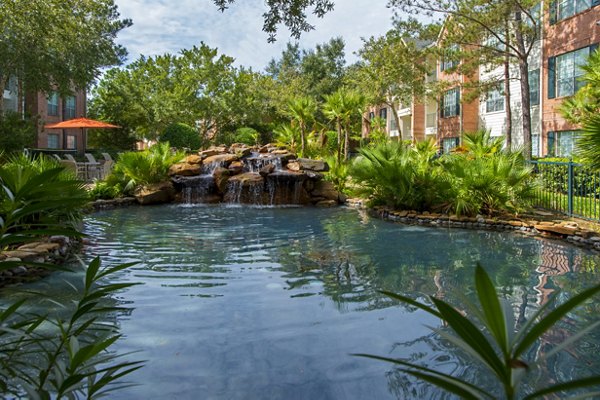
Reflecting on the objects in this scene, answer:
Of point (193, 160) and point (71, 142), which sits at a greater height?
point (71, 142)

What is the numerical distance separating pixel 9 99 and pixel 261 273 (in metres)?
32.7

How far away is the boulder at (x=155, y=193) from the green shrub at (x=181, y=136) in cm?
1259

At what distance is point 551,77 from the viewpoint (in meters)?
21.8

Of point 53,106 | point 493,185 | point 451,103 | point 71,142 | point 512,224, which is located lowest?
point 512,224

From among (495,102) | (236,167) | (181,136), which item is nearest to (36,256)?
(236,167)

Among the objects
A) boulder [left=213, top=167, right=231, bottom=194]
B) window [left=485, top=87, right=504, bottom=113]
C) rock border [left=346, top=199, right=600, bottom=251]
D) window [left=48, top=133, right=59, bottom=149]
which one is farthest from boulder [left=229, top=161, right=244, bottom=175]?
window [left=48, top=133, right=59, bottom=149]

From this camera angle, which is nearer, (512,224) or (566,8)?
(512,224)

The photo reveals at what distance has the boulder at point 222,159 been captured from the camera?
2016cm

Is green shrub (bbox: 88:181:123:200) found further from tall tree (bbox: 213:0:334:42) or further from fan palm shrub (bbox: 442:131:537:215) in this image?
tall tree (bbox: 213:0:334:42)

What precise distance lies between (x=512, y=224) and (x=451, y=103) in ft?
71.3

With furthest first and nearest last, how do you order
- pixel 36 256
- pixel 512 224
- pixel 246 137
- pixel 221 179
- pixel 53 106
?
1. pixel 53 106
2. pixel 246 137
3. pixel 221 179
4. pixel 512 224
5. pixel 36 256

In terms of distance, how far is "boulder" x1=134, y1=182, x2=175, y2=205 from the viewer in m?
17.5

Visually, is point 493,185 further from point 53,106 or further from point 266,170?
point 53,106

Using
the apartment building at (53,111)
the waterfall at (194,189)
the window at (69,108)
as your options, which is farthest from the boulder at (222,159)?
the window at (69,108)
